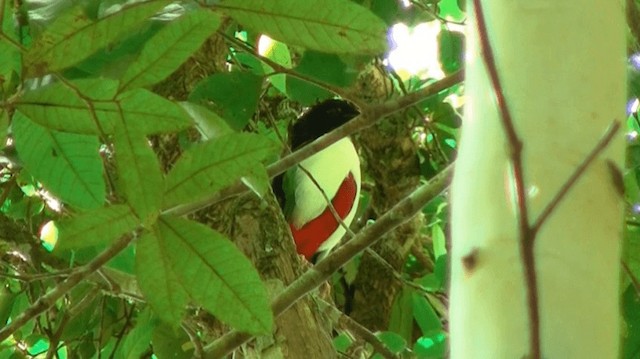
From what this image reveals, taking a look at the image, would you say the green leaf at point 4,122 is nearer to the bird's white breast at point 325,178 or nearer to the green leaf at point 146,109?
the green leaf at point 146,109

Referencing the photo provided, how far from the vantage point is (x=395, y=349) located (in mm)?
1356

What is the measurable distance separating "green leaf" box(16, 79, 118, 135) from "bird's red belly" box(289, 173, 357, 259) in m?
1.51

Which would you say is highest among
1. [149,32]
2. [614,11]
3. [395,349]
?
[614,11]

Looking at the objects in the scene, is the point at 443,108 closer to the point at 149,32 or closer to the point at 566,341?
the point at 149,32

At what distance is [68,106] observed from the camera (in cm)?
72

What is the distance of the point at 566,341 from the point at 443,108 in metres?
1.44

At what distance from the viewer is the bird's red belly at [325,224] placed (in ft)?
7.49

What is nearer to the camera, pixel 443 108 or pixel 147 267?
pixel 147 267

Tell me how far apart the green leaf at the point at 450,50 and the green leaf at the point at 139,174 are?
2.98 feet

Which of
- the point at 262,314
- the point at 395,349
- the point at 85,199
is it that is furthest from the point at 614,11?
the point at 395,349

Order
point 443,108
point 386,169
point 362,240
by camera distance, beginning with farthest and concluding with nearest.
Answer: point 386,169
point 443,108
point 362,240

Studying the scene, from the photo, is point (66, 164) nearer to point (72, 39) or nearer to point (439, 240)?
point (72, 39)

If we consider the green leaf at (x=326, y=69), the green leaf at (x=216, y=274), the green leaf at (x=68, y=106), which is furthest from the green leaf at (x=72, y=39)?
the green leaf at (x=326, y=69)

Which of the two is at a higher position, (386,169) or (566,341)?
(566,341)
